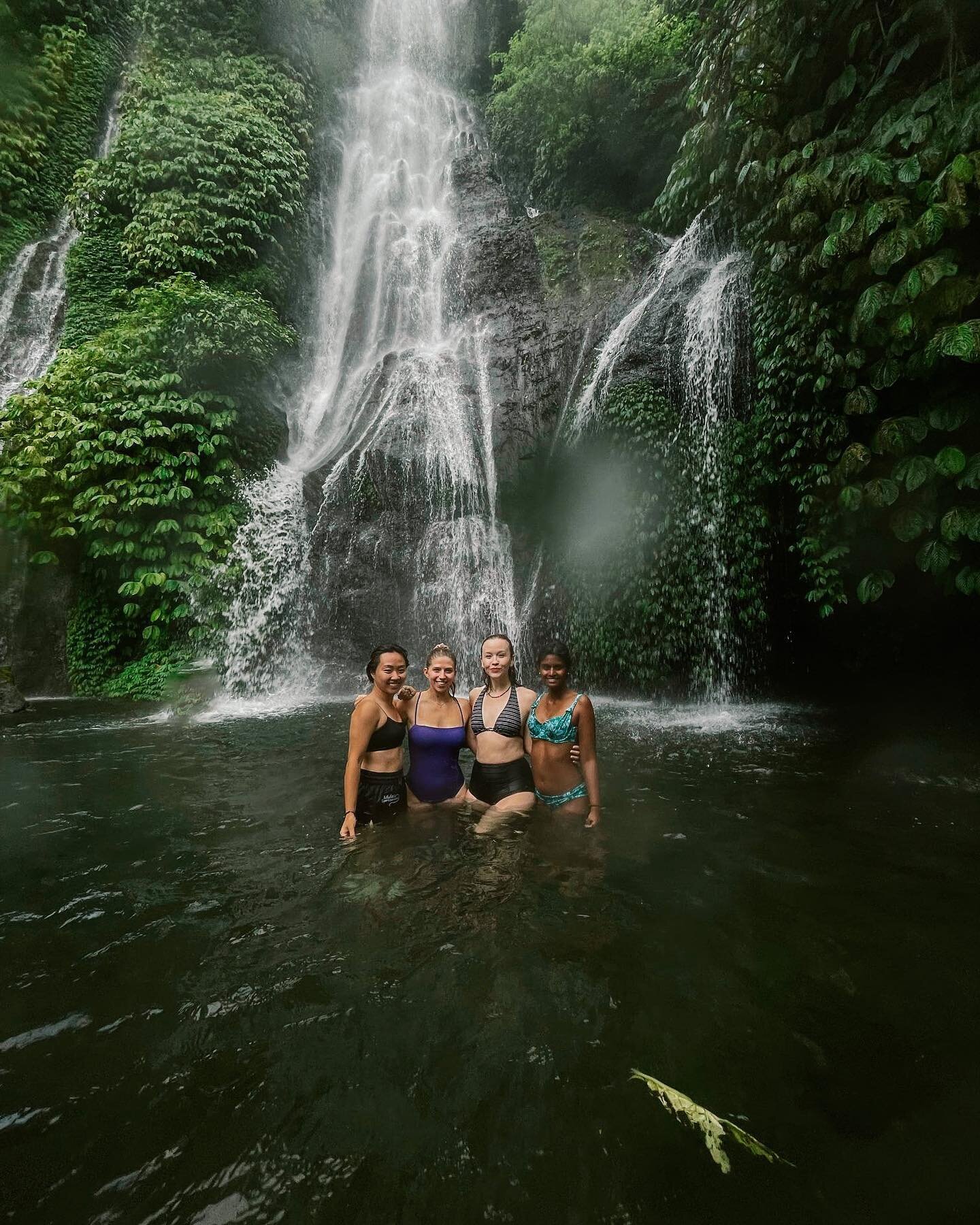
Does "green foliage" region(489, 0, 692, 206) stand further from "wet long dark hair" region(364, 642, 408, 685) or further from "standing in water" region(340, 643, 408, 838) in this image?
"standing in water" region(340, 643, 408, 838)

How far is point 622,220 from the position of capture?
15.4 m

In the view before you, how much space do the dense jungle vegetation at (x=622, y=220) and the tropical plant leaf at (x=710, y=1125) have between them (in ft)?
16.4

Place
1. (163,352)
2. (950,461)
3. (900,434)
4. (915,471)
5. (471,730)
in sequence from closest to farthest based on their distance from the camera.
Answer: (471,730) → (950,461) → (915,471) → (900,434) → (163,352)

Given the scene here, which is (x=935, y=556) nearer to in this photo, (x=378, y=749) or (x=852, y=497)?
(x=852, y=497)

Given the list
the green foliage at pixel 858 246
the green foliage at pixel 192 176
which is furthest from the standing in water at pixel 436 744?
the green foliage at pixel 192 176

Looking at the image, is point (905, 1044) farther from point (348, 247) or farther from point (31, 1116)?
point (348, 247)

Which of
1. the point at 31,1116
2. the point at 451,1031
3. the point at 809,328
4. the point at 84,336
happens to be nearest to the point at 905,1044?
the point at 451,1031

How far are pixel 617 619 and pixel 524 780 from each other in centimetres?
522

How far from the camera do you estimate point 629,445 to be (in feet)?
29.7

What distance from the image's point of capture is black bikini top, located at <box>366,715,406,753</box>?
12.7ft

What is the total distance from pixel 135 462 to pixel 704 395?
9.01 m

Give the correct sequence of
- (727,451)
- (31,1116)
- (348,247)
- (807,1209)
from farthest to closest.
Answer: (348,247)
(727,451)
(31,1116)
(807,1209)

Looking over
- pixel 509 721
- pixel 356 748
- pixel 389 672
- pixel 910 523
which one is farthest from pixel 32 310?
pixel 910 523

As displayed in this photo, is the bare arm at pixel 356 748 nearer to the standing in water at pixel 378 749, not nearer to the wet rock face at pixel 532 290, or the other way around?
the standing in water at pixel 378 749
